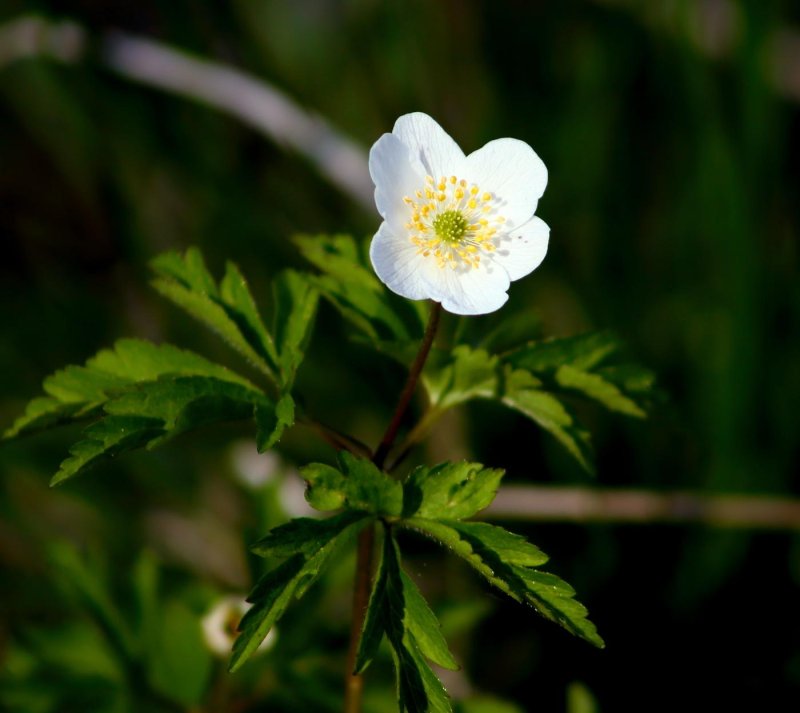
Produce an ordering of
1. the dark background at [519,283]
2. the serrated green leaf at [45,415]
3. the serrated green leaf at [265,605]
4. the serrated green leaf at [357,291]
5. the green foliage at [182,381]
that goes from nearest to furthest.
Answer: the serrated green leaf at [265,605], the green foliage at [182,381], the serrated green leaf at [45,415], the serrated green leaf at [357,291], the dark background at [519,283]

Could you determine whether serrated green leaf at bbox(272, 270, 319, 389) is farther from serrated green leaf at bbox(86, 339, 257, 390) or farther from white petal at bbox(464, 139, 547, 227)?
white petal at bbox(464, 139, 547, 227)

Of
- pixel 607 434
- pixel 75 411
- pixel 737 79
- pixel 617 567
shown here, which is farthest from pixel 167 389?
pixel 737 79

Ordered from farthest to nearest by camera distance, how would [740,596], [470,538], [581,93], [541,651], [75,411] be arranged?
[581,93]
[740,596]
[541,651]
[75,411]
[470,538]

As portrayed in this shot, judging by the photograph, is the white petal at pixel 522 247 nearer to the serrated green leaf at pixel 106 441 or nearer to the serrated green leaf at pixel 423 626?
the serrated green leaf at pixel 423 626

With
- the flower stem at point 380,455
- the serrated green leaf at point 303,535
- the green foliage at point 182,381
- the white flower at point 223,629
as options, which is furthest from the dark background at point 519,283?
the serrated green leaf at point 303,535

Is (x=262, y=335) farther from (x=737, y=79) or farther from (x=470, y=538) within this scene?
(x=737, y=79)

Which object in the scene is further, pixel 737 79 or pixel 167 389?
pixel 737 79

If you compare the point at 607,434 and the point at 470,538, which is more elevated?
the point at 607,434
